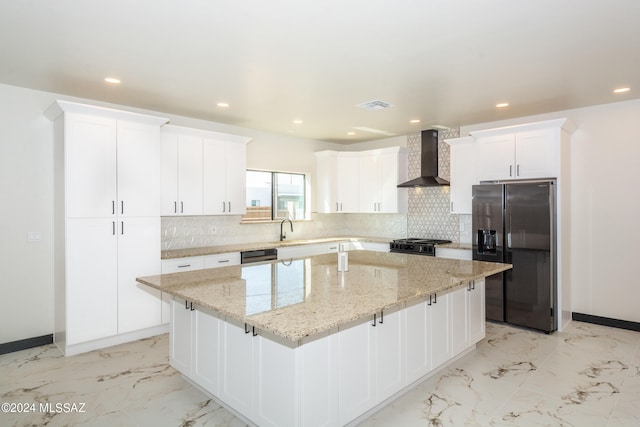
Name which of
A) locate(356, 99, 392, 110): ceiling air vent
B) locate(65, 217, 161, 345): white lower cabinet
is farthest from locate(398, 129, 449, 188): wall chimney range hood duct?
locate(65, 217, 161, 345): white lower cabinet

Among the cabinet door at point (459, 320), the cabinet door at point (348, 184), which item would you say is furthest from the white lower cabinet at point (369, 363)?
the cabinet door at point (348, 184)

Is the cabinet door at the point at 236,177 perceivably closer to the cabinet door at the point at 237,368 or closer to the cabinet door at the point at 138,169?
the cabinet door at the point at 138,169

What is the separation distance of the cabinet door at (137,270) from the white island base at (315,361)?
1.26 meters

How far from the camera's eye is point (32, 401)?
2.69m

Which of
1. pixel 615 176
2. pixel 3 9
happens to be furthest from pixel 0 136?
pixel 615 176

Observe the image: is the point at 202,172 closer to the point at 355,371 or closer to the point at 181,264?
the point at 181,264

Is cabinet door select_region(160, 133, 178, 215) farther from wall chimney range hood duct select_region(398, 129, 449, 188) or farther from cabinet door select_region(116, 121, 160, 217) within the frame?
wall chimney range hood duct select_region(398, 129, 449, 188)

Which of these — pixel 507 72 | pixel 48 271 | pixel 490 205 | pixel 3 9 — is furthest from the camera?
pixel 490 205

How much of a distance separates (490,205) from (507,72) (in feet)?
5.82

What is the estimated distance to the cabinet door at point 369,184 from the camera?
6.19 meters

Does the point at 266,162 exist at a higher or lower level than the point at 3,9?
lower

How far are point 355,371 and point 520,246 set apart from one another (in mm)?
3007

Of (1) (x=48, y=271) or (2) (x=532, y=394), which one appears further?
(1) (x=48, y=271)

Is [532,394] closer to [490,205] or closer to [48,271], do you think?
[490,205]
